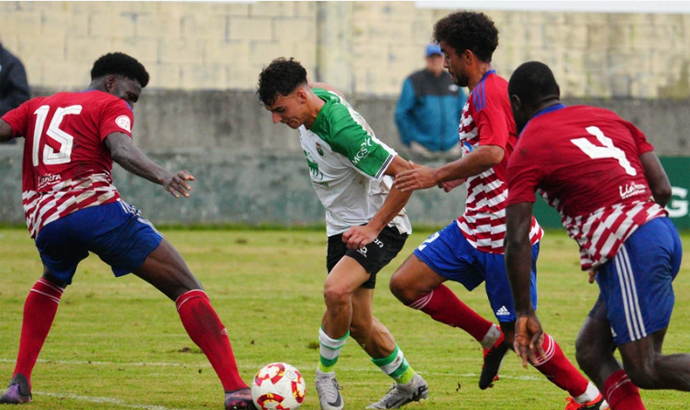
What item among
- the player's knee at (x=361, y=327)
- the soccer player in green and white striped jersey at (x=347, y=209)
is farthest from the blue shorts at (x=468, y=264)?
the player's knee at (x=361, y=327)

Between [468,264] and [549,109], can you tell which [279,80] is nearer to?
[468,264]

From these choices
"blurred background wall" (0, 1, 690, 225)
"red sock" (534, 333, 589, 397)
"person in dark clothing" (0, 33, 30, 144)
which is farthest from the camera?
"blurred background wall" (0, 1, 690, 225)

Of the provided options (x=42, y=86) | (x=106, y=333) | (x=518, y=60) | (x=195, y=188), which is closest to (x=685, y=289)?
(x=106, y=333)

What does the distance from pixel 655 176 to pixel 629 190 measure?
1.05 ft

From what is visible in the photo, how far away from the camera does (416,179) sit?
6121 millimetres

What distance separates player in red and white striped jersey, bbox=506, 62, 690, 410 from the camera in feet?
16.6

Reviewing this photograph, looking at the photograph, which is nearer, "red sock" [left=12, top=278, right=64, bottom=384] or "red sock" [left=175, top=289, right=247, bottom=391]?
"red sock" [left=175, top=289, right=247, bottom=391]

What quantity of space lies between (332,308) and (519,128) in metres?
1.72

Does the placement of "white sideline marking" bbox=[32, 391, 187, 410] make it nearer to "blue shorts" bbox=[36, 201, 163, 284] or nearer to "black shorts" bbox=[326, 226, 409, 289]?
"blue shorts" bbox=[36, 201, 163, 284]

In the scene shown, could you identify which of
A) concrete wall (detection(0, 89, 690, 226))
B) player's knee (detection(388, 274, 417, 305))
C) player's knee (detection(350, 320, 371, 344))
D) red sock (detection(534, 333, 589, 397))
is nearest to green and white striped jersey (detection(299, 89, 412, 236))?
player's knee (detection(388, 274, 417, 305))

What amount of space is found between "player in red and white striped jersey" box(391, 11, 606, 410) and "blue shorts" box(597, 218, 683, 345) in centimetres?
88

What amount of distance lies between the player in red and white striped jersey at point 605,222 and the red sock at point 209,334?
199 centimetres

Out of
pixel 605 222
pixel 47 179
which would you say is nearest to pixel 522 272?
pixel 605 222

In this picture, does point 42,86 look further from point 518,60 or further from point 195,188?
point 518,60
